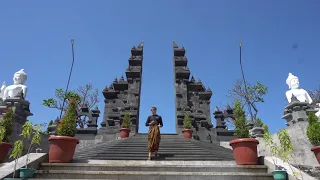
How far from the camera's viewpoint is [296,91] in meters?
15.8

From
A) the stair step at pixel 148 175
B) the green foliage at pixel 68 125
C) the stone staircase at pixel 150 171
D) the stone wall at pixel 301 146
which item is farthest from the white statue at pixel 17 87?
the stone wall at pixel 301 146

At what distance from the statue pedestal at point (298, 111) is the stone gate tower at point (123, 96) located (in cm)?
1095

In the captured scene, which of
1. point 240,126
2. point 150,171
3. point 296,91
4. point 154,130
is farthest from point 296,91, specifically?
point 150,171

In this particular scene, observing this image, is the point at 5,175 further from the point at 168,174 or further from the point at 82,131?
the point at 82,131

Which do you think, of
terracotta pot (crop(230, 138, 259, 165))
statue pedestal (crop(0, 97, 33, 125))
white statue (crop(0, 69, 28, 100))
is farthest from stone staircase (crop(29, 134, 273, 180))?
white statue (crop(0, 69, 28, 100))

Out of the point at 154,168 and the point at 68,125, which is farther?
the point at 68,125

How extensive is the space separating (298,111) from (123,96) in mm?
13992

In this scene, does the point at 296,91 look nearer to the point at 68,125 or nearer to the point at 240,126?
the point at 240,126

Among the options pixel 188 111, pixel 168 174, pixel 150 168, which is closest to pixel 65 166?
pixel 150 168

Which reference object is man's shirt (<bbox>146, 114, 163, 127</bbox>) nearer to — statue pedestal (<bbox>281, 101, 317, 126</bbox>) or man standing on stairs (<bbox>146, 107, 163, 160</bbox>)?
man standing on stairs (<bbox>146, 107, 163, 160</bbox>)

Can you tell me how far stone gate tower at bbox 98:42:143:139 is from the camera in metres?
19.0

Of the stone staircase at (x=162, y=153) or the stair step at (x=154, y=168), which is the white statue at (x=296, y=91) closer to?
the stone staircase at (x=162, y=153)

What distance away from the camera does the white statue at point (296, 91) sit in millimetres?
15367

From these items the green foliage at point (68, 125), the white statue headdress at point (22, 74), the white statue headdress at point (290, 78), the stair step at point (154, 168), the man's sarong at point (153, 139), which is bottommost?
the stair step at point (154, 168)
